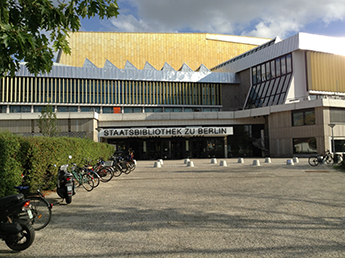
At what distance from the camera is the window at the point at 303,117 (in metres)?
34.2

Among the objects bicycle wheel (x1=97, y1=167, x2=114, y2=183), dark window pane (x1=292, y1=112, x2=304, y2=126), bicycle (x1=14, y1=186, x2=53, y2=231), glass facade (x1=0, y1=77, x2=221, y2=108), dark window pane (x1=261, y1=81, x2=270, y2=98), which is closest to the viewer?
bicycle (x1=14, y1=186, x2=53, y2=231)

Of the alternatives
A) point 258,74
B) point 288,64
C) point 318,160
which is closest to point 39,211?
point 318,160

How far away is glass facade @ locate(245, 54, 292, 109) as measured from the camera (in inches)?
1649

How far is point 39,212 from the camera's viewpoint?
5855 millimetres

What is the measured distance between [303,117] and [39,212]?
34870 mm

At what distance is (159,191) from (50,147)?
4155 mm

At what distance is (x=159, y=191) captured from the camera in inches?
413

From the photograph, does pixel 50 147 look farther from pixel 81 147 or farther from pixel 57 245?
pixel 57 245

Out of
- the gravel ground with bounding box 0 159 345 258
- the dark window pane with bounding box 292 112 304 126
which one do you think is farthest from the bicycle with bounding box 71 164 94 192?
the dark window pane with bounding box 292 112 304 126

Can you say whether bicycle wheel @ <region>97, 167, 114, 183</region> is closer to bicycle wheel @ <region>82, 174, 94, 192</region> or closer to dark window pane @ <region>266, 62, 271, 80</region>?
bicycle wheel @ <region>82, 174, 94, 192</region>

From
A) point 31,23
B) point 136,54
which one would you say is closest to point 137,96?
point 136,54

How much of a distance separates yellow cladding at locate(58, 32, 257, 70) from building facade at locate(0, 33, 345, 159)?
111 inches

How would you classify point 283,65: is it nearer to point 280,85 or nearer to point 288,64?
point 288,64

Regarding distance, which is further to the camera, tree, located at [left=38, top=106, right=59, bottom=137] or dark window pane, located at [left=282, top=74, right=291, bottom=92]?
dark window pane, located at [left=282, top=74, right=291, bottom=92]
